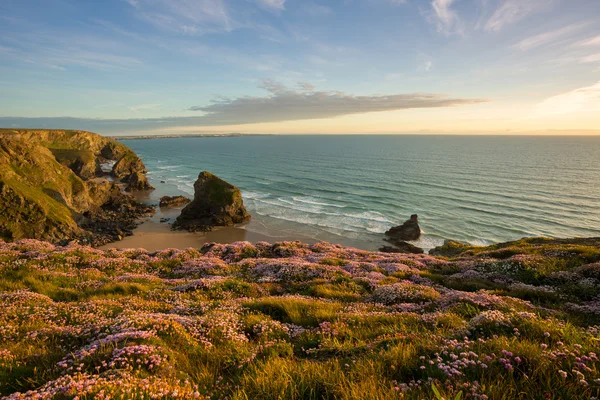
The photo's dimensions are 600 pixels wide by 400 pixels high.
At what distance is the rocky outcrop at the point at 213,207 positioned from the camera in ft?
184

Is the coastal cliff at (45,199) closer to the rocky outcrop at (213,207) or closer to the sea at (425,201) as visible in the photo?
the rocky outcrop at (213,207)

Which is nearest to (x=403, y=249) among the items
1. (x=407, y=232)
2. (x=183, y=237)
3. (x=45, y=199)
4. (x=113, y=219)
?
(x=407, y=232)

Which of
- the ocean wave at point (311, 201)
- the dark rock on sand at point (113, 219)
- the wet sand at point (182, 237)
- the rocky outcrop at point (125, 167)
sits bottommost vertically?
the wet sand at point (182, 237)

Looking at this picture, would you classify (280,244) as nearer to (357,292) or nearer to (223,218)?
→ (357,292)

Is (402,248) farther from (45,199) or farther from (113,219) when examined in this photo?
(45,199)

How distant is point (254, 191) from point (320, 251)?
65.0m

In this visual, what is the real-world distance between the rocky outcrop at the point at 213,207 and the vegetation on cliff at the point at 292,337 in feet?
132

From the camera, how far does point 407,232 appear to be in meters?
49.2

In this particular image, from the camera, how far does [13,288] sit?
1118cm

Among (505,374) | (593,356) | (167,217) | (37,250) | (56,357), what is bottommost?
(167,217)

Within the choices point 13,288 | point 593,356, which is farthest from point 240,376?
point 13,288

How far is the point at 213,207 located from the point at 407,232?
38.2 metres

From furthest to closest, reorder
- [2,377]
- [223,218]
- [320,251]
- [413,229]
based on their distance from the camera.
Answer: [223,218]
[413,229]
[320,251]
[2,377]

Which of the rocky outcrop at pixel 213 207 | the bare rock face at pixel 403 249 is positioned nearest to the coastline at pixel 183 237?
the rocky outcrop at pixel 213 207
